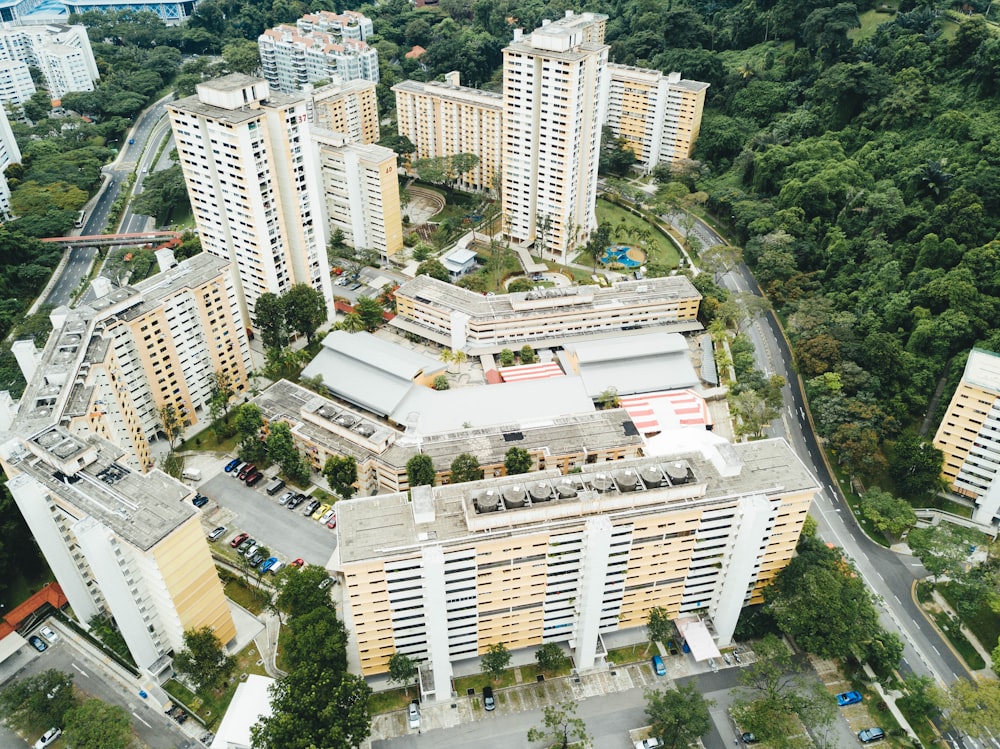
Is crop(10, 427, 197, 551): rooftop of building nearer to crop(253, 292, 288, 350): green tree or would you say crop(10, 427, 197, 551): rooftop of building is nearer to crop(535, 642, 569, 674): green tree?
crop(535, 642, 569, 674): green tree

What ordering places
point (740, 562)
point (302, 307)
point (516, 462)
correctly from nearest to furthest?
point (740, 562) → point (516, 462) → point (302, 307)

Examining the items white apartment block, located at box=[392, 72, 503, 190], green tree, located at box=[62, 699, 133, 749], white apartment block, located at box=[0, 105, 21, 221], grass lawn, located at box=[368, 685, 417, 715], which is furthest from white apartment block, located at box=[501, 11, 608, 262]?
white apartment block, located at box=[0, 105, 21, 221]

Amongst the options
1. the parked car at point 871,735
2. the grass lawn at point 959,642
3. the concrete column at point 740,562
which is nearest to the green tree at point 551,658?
the concrete column at point 740,562

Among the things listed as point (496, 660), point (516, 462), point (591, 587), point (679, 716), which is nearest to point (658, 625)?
point (591, 587)

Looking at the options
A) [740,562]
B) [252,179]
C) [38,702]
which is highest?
[252,179]

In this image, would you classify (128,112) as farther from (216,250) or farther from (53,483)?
(53,483)

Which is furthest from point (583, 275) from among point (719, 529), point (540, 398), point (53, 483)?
point (53, 483)

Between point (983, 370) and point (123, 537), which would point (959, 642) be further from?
point (123, 537)
